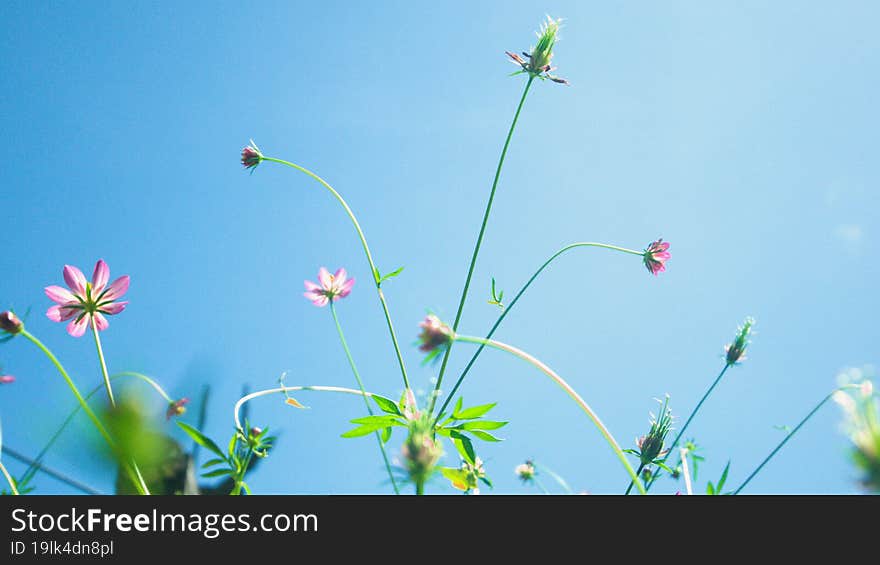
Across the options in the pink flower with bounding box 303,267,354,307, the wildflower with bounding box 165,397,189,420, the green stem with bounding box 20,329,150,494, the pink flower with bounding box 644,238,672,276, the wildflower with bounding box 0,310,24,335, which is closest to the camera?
the green stem with bounding box 20,329,150,494

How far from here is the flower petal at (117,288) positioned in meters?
1.30

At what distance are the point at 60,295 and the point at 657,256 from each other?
1771 mm

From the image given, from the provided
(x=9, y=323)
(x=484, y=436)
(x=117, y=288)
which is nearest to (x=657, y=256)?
(x=484, y=436)

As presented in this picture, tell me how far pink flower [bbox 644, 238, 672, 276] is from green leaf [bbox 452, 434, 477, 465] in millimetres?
991

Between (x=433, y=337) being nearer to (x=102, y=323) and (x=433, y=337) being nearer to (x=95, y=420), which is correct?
(x=95, y=420)

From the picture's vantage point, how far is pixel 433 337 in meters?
0.80

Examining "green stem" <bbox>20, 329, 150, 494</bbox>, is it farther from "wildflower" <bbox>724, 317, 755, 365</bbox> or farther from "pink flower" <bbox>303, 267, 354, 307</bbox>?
"wildflower" <bbox>724, 317, 755, 365</bbox>

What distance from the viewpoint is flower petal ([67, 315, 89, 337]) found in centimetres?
129

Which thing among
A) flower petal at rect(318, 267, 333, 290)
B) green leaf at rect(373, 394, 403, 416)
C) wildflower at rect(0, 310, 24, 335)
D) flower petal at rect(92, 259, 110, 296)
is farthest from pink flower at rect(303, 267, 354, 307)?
wildflower at rect(0, 310, 24, 335)

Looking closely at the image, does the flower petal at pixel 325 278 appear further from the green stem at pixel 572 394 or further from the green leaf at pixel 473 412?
the green stem at pixel 572 394

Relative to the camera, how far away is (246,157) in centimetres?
215
